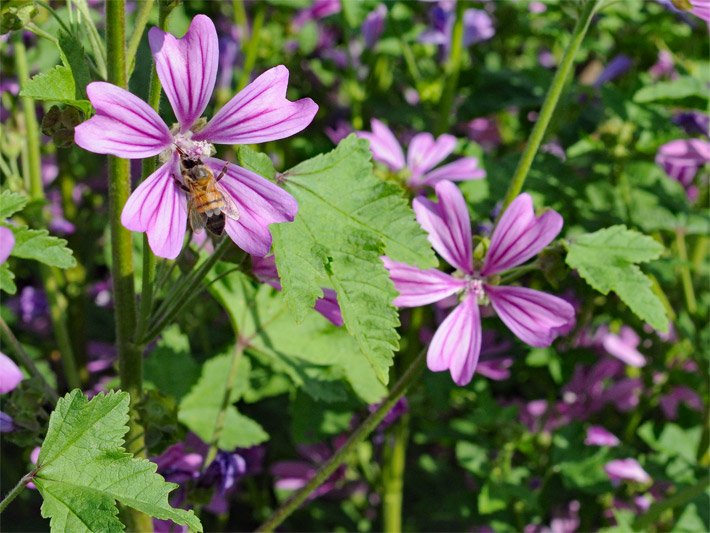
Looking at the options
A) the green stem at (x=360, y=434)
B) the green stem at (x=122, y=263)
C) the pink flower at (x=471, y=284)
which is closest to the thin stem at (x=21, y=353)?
the green stem at (x=122, y=263)

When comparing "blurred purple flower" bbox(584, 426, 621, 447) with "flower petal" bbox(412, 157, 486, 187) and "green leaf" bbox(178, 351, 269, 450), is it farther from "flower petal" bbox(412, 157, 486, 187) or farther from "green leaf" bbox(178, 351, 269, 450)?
"green leaf" bbox(178, 351, 269, 450)

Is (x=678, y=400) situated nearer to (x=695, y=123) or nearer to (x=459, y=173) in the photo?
(x=695, y=123)

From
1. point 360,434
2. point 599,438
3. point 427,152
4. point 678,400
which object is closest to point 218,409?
point 360,434

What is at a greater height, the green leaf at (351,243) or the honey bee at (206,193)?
the honey bee at (206,193)

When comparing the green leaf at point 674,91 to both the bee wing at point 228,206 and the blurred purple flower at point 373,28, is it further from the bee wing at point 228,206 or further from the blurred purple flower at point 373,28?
the bee wing at point 228,206

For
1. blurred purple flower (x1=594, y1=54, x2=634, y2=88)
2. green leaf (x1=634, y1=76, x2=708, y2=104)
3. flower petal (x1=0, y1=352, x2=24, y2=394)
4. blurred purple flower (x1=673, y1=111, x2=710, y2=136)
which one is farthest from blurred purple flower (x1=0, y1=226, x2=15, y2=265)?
blurred purple flower (x1=594, y1=54, x2=634, y2=88)

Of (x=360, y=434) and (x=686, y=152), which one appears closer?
(x=360, y=434)
